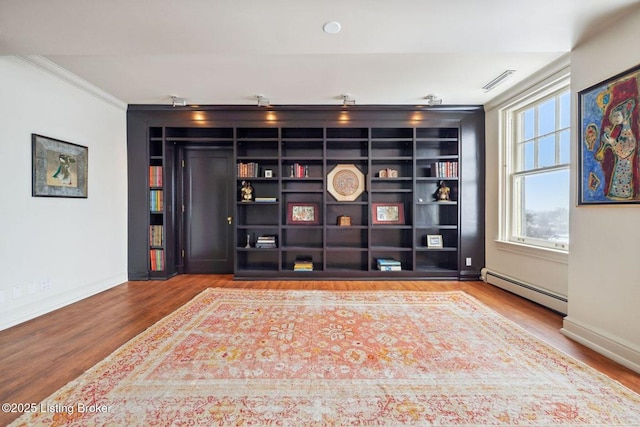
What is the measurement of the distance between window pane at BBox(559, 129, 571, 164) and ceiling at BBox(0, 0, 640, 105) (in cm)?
78

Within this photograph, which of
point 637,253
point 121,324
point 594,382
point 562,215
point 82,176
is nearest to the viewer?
point 594,382

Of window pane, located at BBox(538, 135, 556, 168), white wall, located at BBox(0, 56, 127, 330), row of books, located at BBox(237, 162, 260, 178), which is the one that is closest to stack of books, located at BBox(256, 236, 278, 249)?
row of books, located at BBox(237, 162, 260, 178)

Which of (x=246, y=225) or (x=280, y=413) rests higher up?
(x=246, y=225)

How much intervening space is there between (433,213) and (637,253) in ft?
8.57

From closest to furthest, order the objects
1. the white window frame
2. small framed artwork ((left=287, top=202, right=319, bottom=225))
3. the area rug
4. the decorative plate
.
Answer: the area rug, the white window frame, the decorative plate, small framed artwork ((left=287, top=202, right=319, bottom=225))

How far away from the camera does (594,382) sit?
168 centimetres

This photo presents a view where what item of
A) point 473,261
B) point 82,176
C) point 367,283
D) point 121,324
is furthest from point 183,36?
point 473,261

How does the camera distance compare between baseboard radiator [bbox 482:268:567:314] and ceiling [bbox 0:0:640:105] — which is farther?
baseboard radiator [bbox 482:268:567:314]

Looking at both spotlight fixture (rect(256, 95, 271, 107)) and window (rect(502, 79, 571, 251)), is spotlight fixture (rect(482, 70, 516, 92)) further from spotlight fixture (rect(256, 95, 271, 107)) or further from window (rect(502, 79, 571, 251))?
spotlight fixture (rect(256, 95, 271, 107))

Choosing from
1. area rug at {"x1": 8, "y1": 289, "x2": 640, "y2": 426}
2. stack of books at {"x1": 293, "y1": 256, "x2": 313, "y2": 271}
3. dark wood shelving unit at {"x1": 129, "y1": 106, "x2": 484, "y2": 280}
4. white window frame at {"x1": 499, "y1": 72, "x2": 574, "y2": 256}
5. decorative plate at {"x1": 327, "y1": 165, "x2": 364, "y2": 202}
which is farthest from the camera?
decorative plate at {"x1": 327, "y1": 165, "x2": 364, "y2": 202}

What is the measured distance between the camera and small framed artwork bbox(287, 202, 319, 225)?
445 cm

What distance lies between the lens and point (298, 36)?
2115mm

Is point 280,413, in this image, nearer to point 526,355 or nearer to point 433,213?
point 526,355

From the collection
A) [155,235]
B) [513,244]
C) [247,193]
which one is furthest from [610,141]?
[155,235]
